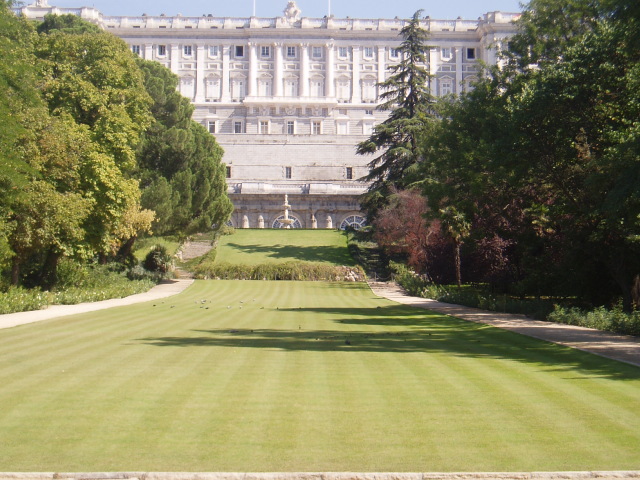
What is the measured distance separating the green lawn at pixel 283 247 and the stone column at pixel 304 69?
55345mm

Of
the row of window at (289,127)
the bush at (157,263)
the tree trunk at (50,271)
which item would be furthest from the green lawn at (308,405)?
the row of window at (289,127)

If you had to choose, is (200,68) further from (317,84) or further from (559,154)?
(559,154)

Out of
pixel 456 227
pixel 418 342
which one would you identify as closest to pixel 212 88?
pixel 456 227

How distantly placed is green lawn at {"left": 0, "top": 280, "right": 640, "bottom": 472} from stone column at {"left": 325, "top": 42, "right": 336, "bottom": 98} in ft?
342

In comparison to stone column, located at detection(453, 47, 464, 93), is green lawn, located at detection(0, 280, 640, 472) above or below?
below

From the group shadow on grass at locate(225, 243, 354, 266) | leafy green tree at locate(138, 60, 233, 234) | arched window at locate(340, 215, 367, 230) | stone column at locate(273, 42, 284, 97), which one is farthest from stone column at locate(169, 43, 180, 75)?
leafy green tree at locate(138, 60, 233, 234)

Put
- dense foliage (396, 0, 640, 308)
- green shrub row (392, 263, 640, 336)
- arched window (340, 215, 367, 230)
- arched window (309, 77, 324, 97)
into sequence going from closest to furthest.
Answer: green shrub row (392, 263, 640, 336)
dense foliage (396, 0, 640, 308)
arched window (340, 215, 367, 230)
arched window (309, 77, 324, 97)

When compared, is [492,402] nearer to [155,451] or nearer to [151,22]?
[155,451]

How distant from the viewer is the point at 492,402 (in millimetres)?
9484

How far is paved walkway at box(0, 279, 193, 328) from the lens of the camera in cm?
2205

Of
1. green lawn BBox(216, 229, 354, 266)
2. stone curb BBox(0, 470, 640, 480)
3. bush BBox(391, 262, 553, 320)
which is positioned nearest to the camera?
stone curb BBox(0, 470, 640, 480)

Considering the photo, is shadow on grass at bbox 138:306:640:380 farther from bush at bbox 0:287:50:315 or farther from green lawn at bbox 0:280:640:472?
bush at bbox 0:287:50:315

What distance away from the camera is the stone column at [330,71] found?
386 ft

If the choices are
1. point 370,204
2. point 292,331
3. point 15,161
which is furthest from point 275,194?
point 292,331
